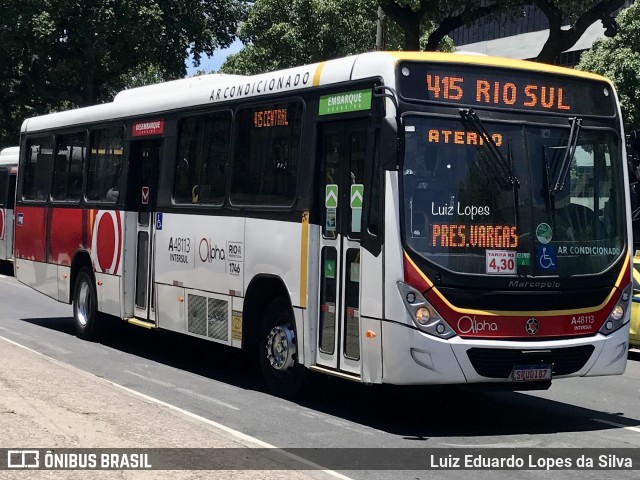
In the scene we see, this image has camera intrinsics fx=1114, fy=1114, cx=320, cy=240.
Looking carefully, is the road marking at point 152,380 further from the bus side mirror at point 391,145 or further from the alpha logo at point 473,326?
the bus side mirror at point 391,145

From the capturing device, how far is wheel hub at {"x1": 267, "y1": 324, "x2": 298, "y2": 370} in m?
11.3

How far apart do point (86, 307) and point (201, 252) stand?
162 inches

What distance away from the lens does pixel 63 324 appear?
1886 centimetres

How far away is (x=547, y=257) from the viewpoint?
32.8ft

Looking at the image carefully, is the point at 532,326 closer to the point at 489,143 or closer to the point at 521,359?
the point at 521,359

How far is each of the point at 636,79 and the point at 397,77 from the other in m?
19.1

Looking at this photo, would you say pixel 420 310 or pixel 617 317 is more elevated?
pixel 420 310

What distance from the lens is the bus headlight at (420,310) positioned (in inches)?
375

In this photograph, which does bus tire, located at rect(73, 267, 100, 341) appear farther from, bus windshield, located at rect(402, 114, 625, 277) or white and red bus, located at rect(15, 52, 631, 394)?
bus windshield, located at rect(402, 114, 625, 277)

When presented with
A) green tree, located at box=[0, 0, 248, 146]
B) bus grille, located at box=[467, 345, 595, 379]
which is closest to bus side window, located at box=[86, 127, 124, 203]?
bus grille, located at box=[467, 345, 595, 379]

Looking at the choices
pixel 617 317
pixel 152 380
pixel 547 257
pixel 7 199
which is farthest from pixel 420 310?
pixel 7 199

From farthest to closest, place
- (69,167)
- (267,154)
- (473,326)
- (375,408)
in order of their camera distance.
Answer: (69,167), (267,154), (375,408), (473,326)

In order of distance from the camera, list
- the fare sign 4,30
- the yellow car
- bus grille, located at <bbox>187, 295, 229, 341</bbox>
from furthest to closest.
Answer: the yellow car < bus grille, located at <bbox>187, 295, 229, 341</bbox> < the fare sign 4,30

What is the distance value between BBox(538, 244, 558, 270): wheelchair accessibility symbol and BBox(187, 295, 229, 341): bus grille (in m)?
4.01
